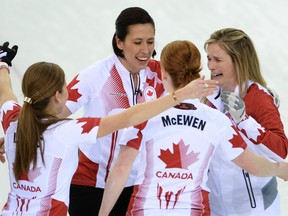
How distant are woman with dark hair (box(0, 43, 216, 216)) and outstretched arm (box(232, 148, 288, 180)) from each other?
440mm

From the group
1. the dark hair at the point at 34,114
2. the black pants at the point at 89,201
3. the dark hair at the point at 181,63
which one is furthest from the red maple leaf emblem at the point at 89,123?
the black pants at the point at 89,201

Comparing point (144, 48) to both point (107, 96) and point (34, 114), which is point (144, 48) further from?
point (34, 114)

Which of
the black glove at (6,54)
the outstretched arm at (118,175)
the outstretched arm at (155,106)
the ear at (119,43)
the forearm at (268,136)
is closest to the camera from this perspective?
the outstretched arm at (155,106)

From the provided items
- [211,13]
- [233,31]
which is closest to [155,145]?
[233,31]

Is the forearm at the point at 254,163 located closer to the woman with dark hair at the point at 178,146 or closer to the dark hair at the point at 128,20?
the woman with dark hair at the point at 178,146

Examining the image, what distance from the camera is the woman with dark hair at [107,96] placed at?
12.5 ft

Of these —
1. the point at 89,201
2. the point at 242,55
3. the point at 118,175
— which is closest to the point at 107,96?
the point at 89,201

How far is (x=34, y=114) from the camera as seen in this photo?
2998 mm

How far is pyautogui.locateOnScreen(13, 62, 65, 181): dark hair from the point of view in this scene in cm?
296

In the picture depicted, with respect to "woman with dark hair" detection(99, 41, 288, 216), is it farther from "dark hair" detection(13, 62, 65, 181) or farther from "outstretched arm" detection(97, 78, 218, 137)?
"dark hair" detection(13, 62, 65, 181)

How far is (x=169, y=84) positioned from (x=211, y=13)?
14.9 ft

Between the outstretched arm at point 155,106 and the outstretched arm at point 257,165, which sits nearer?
the outstretched arm at point 155,106

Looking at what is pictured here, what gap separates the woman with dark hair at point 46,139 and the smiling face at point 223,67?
0.87 m

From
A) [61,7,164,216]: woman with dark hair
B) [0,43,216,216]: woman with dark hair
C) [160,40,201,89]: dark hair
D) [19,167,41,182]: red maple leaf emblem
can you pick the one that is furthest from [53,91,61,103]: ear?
[61,7,164,216]: woman with dark hair
